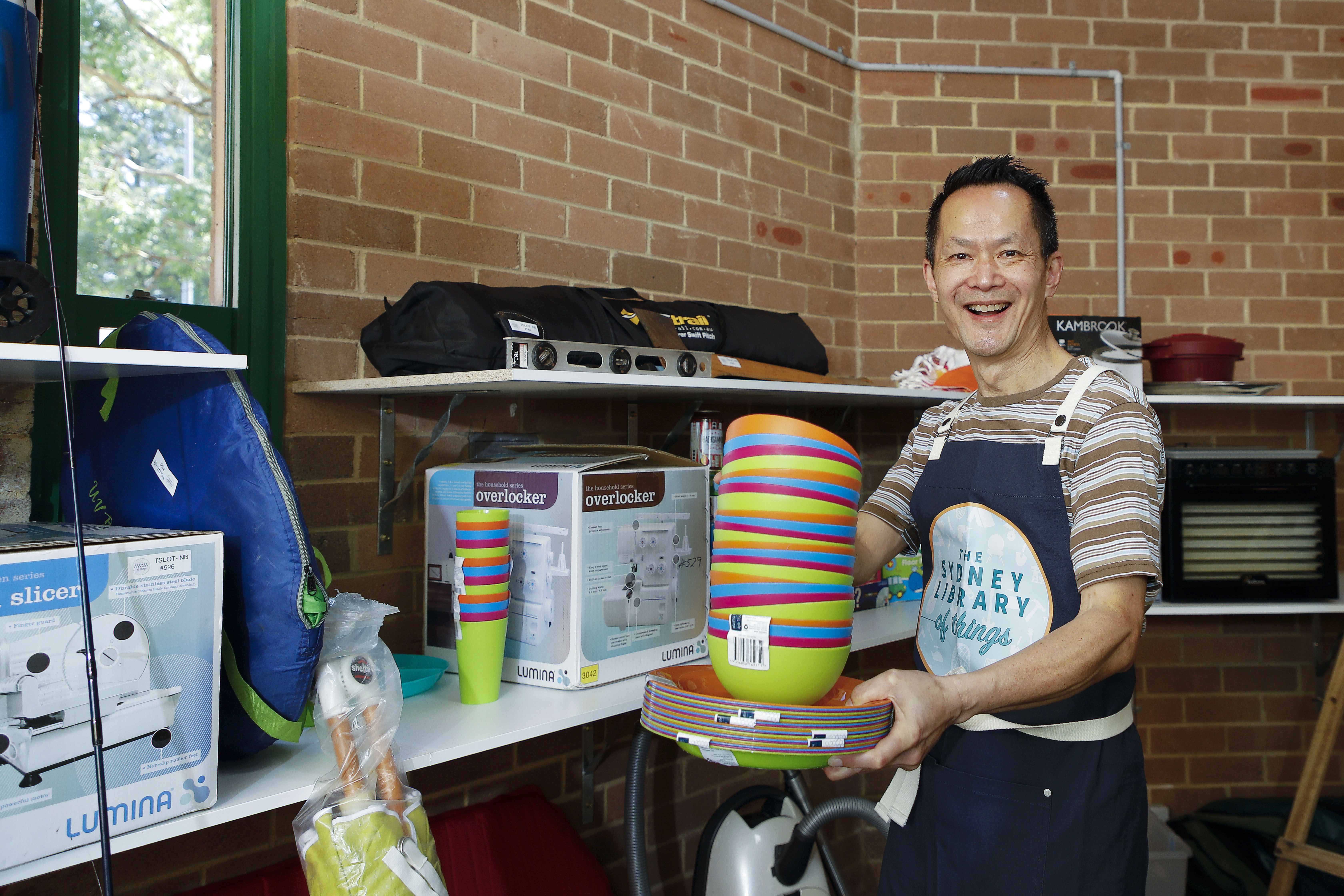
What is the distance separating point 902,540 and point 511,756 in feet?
3.09

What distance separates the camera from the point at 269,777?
3.35 ft

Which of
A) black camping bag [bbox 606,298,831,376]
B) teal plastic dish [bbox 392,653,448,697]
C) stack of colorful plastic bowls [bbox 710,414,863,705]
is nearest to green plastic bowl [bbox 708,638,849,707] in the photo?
stack of colorful plastic bowls [bbox 710,414,863,705]

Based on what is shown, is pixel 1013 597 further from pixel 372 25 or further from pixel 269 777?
pixel 372 25

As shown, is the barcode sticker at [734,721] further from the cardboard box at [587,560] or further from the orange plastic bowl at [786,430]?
the cardboard box at [587,560]

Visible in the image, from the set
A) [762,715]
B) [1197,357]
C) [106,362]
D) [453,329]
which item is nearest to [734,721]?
[762,715]

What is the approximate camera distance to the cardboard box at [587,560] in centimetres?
136

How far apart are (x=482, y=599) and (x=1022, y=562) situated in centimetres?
76

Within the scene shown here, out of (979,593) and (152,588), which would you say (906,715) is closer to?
(979,593)

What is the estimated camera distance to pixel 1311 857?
2146 mm

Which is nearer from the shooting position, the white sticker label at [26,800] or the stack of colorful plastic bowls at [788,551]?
the white sticker label at [26,800]

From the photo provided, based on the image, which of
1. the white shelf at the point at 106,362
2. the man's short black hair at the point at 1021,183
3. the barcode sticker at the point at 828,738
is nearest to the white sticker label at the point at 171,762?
the white shelf at the point at 106,362

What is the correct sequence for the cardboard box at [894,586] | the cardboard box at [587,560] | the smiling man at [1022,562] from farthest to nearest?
1. the cardboard box at [894,586]
2. the cardboard box at [587,560]
3. the smiling man at [1022,562]

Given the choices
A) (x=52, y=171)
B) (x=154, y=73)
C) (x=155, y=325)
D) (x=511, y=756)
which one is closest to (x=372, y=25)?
(x=154, y=73)

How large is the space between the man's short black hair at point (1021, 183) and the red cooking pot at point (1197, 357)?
1.36 metres
